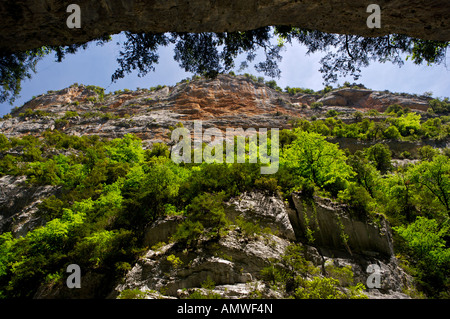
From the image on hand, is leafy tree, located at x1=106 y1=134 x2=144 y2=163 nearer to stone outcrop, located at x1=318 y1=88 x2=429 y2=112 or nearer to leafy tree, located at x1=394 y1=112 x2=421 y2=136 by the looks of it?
leafy tree, located at x1=394 y1=112 x2=421 y2=136

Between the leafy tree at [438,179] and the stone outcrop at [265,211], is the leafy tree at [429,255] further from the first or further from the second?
the stone outcrop at [265,211]

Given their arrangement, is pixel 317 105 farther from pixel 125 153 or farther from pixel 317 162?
pixel 125 153

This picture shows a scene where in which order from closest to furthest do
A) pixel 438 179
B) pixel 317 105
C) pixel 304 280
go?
1. pixel 304 280
2. pixel 438 179
3. pixel 317 105

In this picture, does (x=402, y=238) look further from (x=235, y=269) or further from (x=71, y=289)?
(x=71, y=289)

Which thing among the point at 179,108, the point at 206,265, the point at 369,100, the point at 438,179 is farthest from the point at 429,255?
the point at 369,100

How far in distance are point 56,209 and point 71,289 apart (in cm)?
1035

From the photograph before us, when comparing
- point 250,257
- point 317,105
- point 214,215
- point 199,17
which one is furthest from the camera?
point 317,105

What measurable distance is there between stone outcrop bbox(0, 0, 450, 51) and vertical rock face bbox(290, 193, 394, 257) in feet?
38.4

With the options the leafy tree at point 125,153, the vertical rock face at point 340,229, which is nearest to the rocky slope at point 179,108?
the leafy tree at point 125,153

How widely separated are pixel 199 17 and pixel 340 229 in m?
14.8

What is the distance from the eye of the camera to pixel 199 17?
15.8ft

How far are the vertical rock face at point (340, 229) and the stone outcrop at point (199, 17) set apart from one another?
1169 centimetres

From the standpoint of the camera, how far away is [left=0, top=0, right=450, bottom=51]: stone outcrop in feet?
13.5

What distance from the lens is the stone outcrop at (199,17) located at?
411 cm
